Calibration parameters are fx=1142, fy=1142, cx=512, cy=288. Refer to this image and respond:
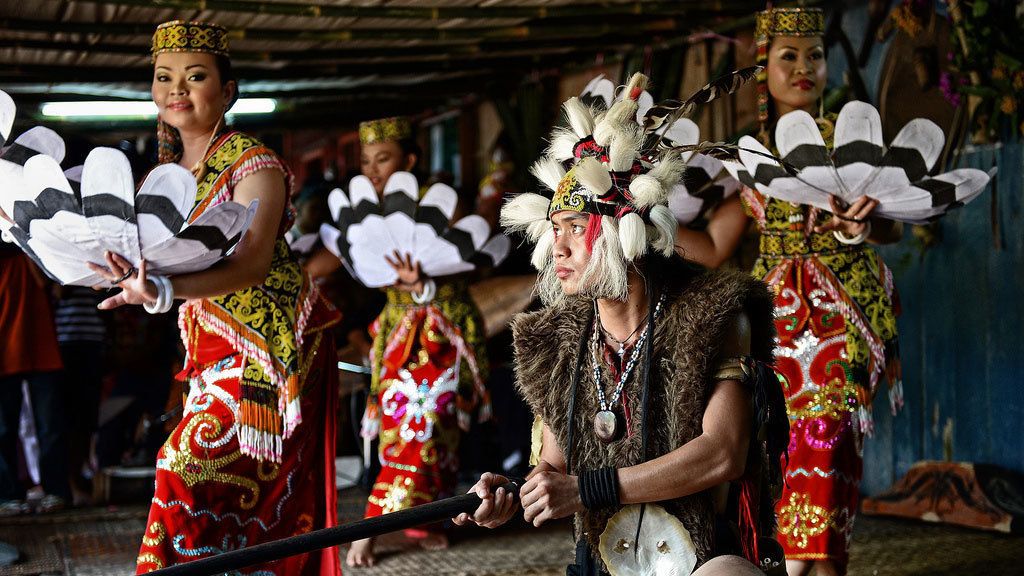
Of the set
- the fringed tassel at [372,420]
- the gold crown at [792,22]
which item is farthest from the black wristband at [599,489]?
the fringed tassel at [372,420]

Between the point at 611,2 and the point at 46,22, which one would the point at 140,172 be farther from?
the point at 611,2

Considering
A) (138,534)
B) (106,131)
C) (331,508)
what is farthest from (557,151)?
(106,131)

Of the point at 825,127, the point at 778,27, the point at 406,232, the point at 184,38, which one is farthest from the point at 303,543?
the point at 406,232

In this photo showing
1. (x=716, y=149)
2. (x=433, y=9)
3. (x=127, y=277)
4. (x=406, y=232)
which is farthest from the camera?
(x=433, y=9)

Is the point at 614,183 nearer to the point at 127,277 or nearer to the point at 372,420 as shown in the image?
the point at 127,277

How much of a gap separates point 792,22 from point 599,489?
91.8 inches

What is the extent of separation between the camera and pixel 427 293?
5.30 m

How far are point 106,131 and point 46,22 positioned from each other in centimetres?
450

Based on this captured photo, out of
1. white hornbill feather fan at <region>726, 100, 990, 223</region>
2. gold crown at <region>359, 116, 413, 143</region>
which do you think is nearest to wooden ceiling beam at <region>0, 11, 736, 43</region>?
gold crown at <region>359, 116, 413, 143</region>

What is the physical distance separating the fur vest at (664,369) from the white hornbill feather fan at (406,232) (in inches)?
93.3

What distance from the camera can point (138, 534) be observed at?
5715 millimetres

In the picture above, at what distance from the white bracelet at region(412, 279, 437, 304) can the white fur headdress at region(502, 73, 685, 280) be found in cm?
271

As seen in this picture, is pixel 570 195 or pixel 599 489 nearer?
pixel 599 489

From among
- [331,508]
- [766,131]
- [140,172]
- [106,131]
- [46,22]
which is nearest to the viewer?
[140,172]
